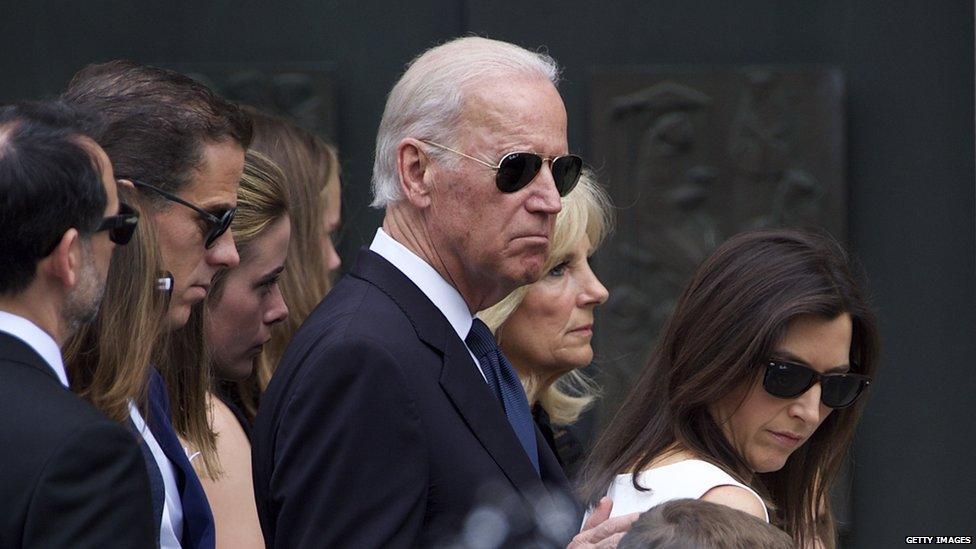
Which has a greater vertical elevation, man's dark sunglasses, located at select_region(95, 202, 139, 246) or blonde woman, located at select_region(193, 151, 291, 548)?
man's dark sunglasses, located at select_region(95, 202, 139, 246)

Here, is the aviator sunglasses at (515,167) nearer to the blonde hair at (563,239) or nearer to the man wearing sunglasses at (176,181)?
the man wearing sunglasses at (176,181)

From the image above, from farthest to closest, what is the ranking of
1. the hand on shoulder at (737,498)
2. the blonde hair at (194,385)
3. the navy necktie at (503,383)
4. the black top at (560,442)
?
1. the black top at (560,442)
2. the blonde hair at (194,385)
3. the navy necktie at (503,383)
4. the hand on shoulder at (737,498)

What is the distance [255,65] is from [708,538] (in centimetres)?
354

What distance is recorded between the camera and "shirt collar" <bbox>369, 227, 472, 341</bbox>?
2.61 m

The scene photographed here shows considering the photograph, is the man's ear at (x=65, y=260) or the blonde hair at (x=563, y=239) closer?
the man's ear at (x=65, y=260)

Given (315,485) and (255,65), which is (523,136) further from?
(255,65)

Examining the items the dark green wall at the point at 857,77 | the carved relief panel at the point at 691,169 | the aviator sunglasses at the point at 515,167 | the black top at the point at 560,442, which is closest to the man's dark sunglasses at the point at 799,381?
the aviator sunglasses at the point at 515,167

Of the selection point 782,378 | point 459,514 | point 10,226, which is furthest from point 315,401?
point 782,378

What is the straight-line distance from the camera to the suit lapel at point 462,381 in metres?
2.45

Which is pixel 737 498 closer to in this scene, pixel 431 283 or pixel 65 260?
pixel 431 283

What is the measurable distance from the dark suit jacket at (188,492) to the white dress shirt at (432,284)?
55 cm

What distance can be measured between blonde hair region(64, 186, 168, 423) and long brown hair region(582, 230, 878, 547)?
855mm

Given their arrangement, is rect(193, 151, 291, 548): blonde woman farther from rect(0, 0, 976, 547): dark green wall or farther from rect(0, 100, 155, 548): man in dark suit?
rect(0, 0, 976, 547): dark green wall

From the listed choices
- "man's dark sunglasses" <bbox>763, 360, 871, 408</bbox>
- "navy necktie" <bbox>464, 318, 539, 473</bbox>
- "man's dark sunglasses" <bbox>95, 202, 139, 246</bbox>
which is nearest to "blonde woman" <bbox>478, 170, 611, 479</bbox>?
"navy necktie" <bbox>464, 318, 539, 473</bbox>
